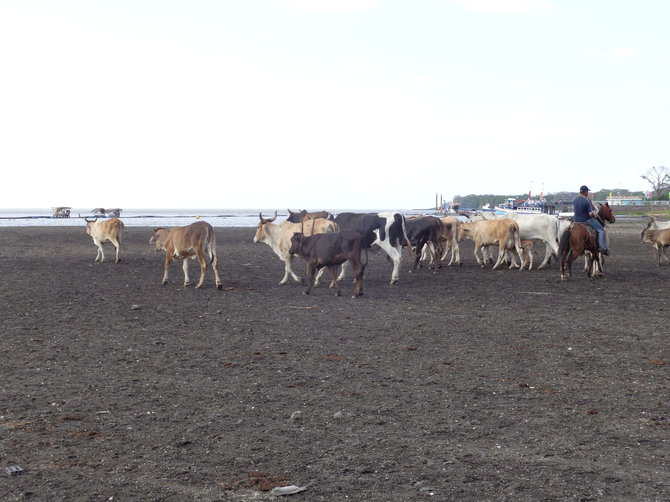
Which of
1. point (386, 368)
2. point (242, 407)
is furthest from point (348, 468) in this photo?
point (386, 368)

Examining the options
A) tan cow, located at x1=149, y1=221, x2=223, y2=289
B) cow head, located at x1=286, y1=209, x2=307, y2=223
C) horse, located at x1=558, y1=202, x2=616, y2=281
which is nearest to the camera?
tan cow, located at x1=149, y1=221, x2=223, y2=289

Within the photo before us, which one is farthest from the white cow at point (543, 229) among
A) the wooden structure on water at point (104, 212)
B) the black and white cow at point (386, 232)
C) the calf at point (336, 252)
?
the wooden structure on water at point (104, 212)

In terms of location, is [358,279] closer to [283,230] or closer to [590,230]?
[283,230]

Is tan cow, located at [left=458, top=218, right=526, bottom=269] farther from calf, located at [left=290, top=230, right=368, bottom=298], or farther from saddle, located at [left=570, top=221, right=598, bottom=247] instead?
calf, located at [left=290, top=230, right=368, bottom=298]

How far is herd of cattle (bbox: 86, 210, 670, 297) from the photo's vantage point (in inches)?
568

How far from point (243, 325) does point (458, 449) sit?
19.5 feet

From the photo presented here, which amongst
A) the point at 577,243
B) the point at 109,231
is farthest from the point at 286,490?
the point at 109,231

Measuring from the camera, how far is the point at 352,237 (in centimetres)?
1425

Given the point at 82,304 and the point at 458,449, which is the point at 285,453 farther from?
the point at 82,304

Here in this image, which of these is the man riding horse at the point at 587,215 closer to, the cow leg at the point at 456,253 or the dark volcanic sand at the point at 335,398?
the dark volcanic sand at the point at 335,398

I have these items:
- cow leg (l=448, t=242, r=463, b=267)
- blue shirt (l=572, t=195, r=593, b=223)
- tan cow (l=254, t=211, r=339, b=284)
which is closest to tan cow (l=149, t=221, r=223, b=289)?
tan cow (l=254, t=211, r=339, b=284)

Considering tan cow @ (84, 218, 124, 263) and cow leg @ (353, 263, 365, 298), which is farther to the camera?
tan cow @ (84, 218, 124, 263)

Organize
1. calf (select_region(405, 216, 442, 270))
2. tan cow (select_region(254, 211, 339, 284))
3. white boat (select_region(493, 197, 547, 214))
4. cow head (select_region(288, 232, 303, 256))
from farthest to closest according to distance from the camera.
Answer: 1. white boat (select_region(493, 197, 547, 214))
2. calf (select_region(405, 216, 442, 270))
3. tan cow (select_region(254, 211, 339, 284))
4. cow head (select_region(288, 232, 303, 256))

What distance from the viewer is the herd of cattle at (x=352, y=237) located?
1444 cm
